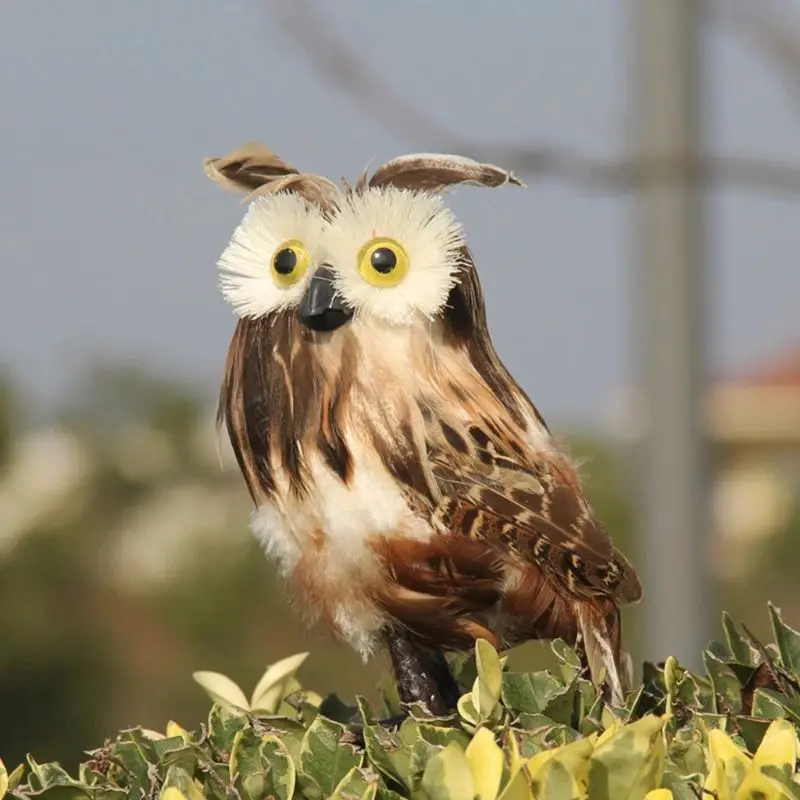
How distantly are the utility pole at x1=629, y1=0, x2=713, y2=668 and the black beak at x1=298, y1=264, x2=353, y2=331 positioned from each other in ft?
4.83

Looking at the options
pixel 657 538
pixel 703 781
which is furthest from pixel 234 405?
pixel 657 538

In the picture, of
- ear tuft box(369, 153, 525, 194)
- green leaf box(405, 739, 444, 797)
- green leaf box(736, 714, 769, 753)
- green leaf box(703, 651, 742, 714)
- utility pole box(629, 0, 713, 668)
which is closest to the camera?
green leaf box(405, 739, 444, 797)

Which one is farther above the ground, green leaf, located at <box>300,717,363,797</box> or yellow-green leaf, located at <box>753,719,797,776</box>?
yellow-green leaf, located at <box>753,719,797,776</box>

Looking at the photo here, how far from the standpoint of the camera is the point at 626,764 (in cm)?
109

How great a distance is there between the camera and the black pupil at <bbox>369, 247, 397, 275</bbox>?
4.73 feet

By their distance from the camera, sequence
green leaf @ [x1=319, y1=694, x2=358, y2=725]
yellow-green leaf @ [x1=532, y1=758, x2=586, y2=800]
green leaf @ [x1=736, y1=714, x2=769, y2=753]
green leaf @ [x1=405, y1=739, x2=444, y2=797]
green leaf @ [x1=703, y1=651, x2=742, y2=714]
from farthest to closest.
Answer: green leaf @ [x1=319, y1=694, x2=358, y2=725] < green leaf @ [x1=703, y1=651, x2=742, y2=714] < green leaf @ [x1=736, y1=714, x2=769, y2=753] < green leaf @ [x1=405, y1=739, x2=444, y2=797] < yellow-green leaf @ [x1=532, y1=758, x2=586, y2=800]

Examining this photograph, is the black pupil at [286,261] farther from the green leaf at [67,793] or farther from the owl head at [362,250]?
the green leaf at [67,793]

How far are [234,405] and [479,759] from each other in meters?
0.54

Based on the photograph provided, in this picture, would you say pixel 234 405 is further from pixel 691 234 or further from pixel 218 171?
pixel 691 234

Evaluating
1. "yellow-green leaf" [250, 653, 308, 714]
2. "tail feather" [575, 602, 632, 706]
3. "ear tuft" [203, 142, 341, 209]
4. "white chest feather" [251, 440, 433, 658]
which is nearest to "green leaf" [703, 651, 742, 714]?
"tail feather" [575, 602, 632, 706]

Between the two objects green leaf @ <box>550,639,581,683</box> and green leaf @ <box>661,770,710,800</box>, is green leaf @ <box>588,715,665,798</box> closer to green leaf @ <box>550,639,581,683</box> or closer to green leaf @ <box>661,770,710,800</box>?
green leaf @ <box>661,770,710,800</box>

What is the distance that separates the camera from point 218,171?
155 centimetres

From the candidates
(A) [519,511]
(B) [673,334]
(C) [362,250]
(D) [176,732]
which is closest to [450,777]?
(A) [519,511]

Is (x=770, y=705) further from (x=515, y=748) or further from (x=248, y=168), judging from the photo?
(x=248, y=168)
